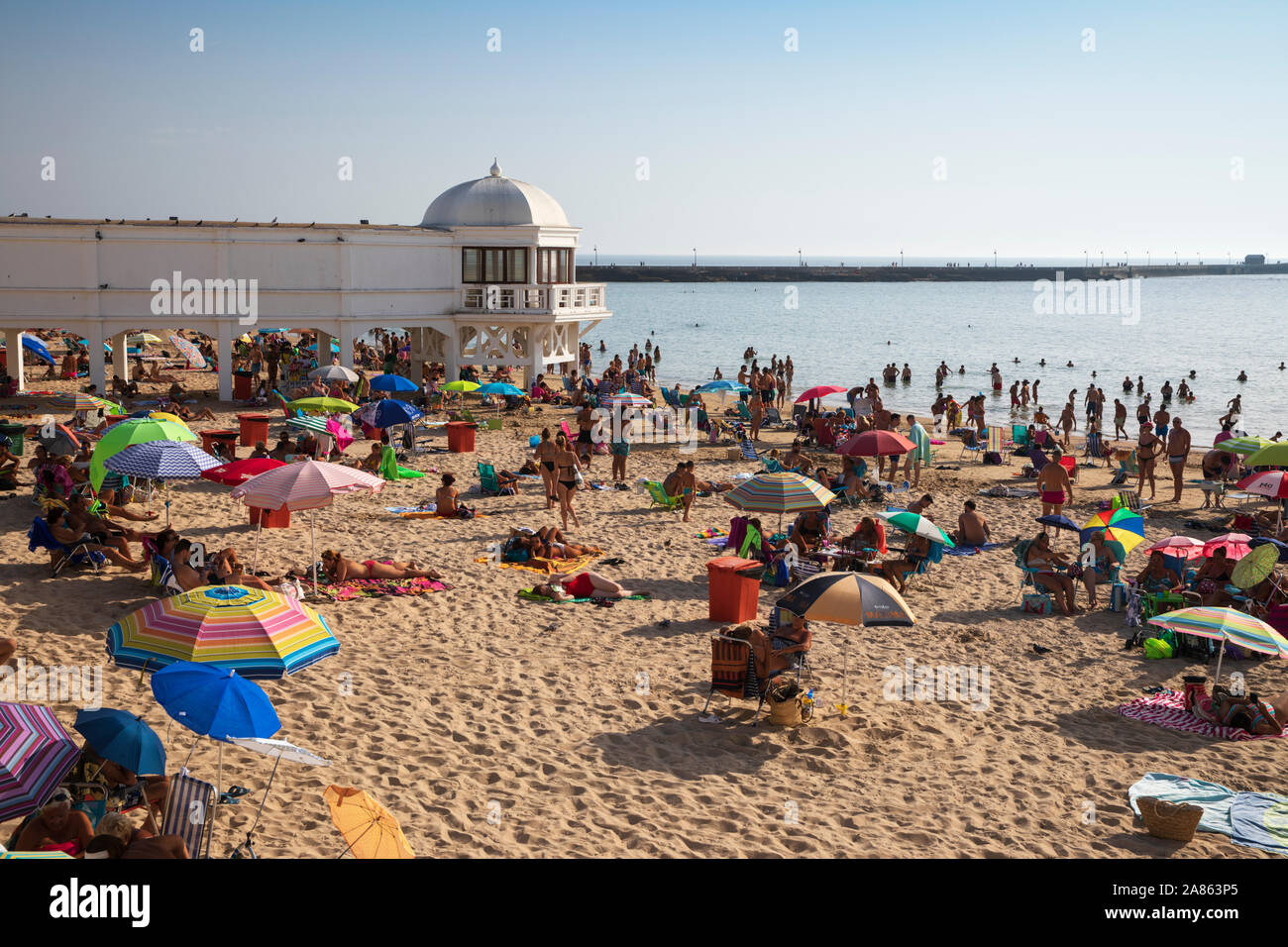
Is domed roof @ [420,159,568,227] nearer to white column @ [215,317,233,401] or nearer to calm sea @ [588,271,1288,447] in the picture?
white column @ [215,317,233,401]

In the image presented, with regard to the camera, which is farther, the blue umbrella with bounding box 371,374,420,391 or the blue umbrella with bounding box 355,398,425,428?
the blue umbrella with bounding box 371,374,420,391

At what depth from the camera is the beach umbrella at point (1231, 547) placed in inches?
464

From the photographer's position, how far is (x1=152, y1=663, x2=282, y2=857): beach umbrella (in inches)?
231

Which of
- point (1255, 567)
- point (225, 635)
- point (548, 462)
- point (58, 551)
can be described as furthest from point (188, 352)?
point (1255, 567)

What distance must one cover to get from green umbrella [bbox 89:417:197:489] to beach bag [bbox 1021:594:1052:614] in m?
10.4

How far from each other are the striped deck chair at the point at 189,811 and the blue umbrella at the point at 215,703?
0.92 feet

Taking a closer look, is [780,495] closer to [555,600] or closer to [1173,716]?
[555,600]

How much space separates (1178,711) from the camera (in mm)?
9148

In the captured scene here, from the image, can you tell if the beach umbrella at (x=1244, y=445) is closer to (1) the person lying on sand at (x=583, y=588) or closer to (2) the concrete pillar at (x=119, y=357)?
(1) the person lying on sand at (x=583, y=588)

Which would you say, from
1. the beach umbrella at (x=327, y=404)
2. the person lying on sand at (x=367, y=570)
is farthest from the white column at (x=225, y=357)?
the person lying on sand at (x=367, y=570)

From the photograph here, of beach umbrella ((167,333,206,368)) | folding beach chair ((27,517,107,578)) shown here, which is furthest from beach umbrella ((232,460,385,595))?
beach umbrella ((167,333,206,368))

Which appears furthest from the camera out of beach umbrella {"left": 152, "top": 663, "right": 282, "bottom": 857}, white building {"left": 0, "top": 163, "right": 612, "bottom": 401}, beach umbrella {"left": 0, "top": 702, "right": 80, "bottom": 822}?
white building {"left": 0, "top": 163, "right": 612, "bottom": 401}
